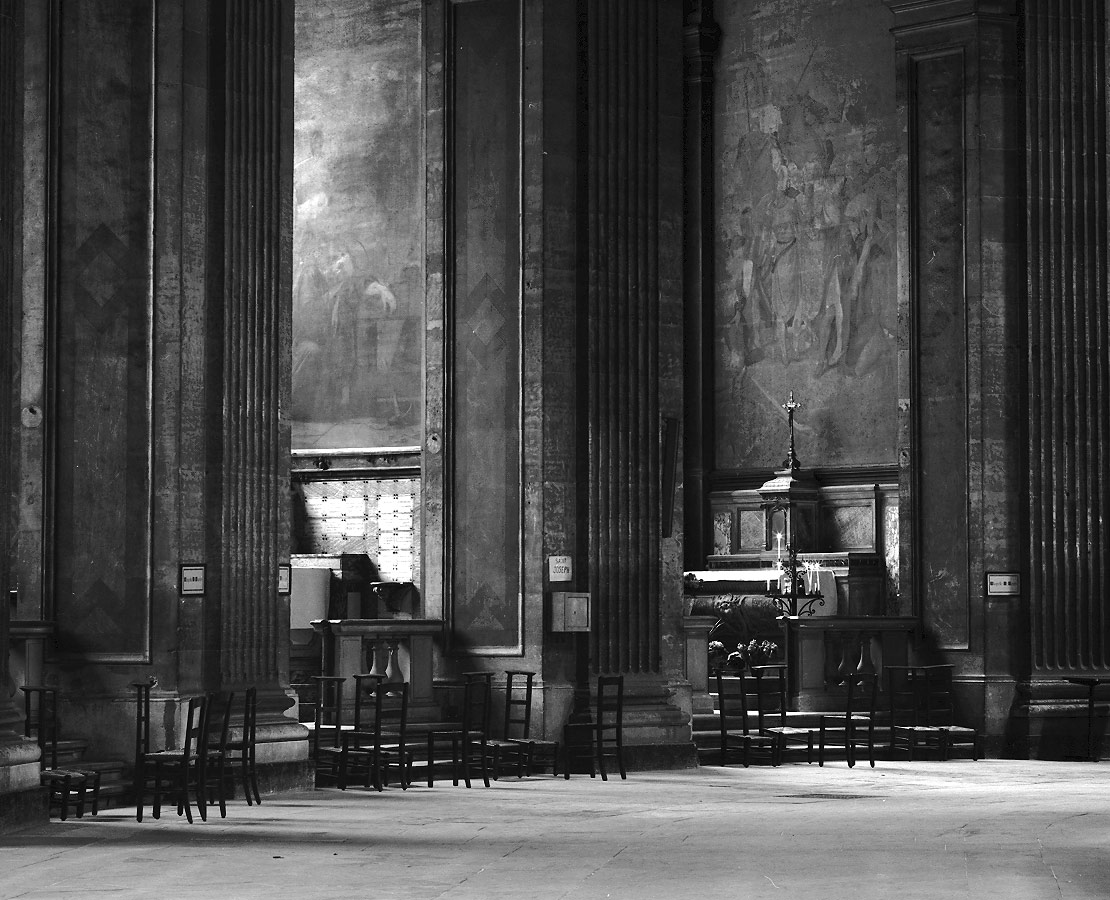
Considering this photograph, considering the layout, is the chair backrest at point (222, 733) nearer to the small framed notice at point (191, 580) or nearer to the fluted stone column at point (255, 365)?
the fluted stone column at point (255, 365)

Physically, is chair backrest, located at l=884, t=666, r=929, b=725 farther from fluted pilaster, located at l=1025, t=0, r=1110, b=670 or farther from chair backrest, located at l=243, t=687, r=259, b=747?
chair backrest, located at l=243, t=687, r=259, b=747

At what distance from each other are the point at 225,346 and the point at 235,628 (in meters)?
2.25

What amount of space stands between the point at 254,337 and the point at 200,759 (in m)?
3.93

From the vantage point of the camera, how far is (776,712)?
22.2 meters

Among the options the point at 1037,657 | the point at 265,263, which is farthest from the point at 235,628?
the point at 1037,657

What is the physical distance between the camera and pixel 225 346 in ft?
53.0

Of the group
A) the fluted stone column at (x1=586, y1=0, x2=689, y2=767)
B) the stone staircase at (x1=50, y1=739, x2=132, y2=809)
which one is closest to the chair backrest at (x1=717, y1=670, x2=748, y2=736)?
the fluted stone column at (x1=586, y1=0, x2=689, y2=767)

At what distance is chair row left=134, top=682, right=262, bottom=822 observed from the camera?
547 inches

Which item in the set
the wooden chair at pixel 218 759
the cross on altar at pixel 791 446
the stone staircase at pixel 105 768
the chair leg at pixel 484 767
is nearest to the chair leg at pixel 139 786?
the wooden chair at pixel 218 759

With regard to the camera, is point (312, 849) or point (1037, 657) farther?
point (1037, 657)

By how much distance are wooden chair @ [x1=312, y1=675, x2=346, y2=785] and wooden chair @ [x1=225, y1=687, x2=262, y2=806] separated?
1.28 m

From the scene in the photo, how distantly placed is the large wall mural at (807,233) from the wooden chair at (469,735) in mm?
9606

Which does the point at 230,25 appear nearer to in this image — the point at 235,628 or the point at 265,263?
the point at 265,263

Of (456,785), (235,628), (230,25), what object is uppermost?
(230,25)
